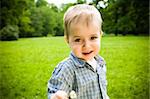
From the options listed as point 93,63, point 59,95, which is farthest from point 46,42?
point 59,95

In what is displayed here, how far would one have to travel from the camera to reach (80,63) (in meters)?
1.07

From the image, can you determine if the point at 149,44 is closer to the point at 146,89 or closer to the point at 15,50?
the point at 146,89

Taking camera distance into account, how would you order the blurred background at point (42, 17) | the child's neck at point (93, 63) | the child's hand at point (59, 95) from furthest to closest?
the blurred background at point (42, 17) → the child's neck at point (93, 63) → the child's hand at point (59, 95)

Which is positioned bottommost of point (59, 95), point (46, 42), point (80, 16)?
point (59, 95)

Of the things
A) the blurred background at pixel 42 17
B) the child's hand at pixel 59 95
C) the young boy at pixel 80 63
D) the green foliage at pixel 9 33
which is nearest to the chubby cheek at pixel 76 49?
the young boy at pixel 80 63

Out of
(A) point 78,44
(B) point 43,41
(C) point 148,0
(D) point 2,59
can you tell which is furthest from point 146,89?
(A) point 78,44

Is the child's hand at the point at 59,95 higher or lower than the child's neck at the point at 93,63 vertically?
lower

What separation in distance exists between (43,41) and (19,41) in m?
0.11

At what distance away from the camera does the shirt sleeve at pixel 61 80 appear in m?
1.00

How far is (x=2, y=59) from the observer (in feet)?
5.28

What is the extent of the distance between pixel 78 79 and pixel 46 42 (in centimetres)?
60

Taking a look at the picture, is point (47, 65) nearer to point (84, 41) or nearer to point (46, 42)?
point (46, 42)

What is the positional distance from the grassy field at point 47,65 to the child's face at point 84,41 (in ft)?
1.58

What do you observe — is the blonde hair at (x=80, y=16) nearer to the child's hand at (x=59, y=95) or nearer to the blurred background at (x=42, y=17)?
the child's hand at (x=59, y=95)
